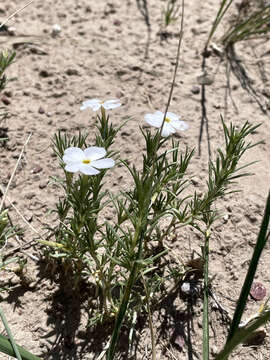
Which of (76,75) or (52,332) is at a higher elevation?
(76,75)

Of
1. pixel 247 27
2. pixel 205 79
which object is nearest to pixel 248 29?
pixel 247 27

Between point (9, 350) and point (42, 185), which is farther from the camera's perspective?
point (42, 185)

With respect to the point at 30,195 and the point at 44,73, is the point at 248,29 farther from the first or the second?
the point at 30,195

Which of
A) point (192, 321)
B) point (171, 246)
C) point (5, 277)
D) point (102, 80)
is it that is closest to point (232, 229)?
point (171, 246)

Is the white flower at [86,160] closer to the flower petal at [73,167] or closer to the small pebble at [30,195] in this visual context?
the flower petal at [73,167]

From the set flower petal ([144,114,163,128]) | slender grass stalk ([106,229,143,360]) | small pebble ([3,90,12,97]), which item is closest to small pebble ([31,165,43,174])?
small pebble ([3,90,12,97])

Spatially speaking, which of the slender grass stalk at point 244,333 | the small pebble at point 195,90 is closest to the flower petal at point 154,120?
the slender grass stalk at point 244,333

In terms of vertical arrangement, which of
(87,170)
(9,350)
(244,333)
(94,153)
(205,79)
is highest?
(205,79)

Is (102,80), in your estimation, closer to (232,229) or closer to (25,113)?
(25,113)
